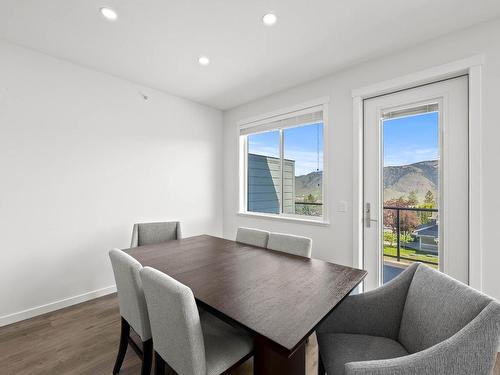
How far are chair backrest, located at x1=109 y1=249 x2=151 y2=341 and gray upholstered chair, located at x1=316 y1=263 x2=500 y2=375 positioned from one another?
1.01 m

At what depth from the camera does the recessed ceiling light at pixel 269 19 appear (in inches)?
73.4

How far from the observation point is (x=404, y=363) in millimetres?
883

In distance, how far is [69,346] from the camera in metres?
1.93

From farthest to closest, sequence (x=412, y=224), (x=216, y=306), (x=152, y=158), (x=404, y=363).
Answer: (x=152, y=158)
(x=412, y=224)
(x=216, y=306)
(x=404, y=363)

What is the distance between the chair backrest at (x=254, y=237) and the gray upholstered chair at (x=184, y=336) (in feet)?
3.48

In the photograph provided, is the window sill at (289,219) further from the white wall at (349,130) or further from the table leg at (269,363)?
the table leg at (269,363)

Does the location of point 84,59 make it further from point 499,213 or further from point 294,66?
point 499,213

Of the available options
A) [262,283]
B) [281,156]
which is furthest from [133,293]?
[281,156]

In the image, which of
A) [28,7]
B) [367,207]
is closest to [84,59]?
[28,7]

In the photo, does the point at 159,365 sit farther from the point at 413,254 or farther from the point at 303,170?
the point at 303,170

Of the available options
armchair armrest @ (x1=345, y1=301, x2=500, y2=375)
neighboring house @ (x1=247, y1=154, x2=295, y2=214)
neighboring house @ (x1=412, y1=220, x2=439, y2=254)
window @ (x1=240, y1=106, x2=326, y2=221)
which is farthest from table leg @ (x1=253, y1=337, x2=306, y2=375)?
neighboring house @ (x1=247, y1=154, x2=295, y2=214)

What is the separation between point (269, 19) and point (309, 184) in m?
1.95

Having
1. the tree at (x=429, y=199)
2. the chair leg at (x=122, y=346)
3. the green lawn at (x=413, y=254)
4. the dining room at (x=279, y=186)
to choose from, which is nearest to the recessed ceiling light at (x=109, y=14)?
the dining room at (x=279, y=186)

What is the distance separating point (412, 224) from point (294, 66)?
2.04 metres
